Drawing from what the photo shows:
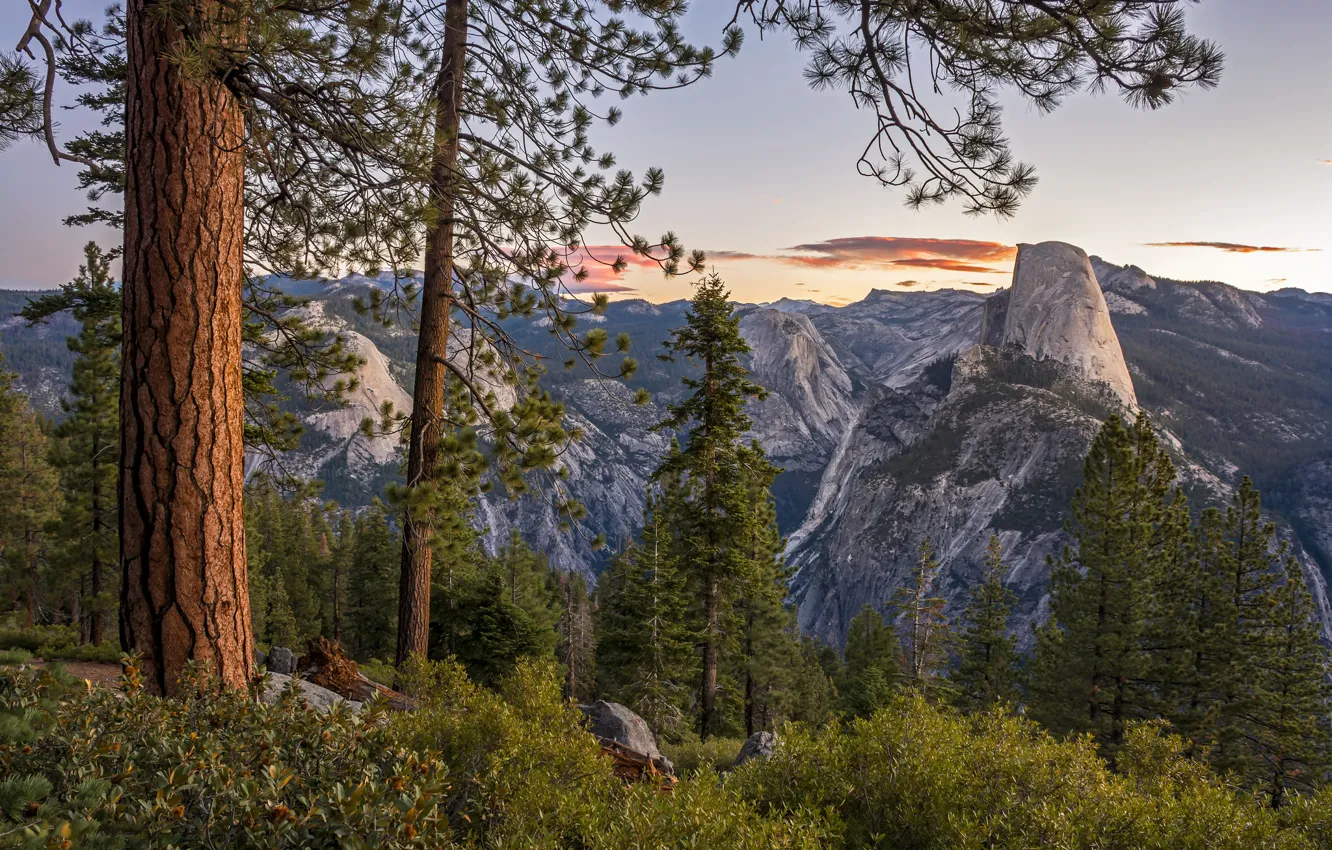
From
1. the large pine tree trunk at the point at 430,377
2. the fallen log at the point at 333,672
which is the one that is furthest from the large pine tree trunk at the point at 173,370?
the fallen log at the point at 333,672

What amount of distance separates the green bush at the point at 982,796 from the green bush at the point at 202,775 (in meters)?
2.06

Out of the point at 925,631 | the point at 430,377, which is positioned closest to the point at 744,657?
the point at 925,631

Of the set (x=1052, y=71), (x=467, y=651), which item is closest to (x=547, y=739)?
(x=1052, y=71)

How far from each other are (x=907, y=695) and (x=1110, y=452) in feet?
70.6

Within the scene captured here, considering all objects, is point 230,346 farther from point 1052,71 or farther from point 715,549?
point 715,549

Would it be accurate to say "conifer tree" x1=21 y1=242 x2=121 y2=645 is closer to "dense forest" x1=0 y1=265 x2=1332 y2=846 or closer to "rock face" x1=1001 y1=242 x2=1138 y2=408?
"dense forest" x1=0 y1=265 x2=1332 y2=846

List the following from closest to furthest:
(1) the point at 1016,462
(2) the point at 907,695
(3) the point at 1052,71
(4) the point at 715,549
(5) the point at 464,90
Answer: (3) the point at 1052,71, (2) the point at 907,695, (5) the point at 464,90, (4) the point at 715,549, (1) the point at 1016,462

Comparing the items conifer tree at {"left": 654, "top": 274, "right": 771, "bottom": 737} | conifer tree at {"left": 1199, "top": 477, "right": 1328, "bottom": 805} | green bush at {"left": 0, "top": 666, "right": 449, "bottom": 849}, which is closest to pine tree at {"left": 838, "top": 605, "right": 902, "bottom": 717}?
conifer tree at {"left": 1199, "top": 477, "right": 1328, "bottom": 805}

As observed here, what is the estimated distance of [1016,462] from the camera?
99.5 meters

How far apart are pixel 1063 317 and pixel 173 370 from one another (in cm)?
14533

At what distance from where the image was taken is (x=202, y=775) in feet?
7.63

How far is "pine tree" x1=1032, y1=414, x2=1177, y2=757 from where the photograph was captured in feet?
70.9

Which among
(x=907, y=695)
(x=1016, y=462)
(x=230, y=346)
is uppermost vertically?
(x=230, y=346)

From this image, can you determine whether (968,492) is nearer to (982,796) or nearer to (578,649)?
(578,649)
